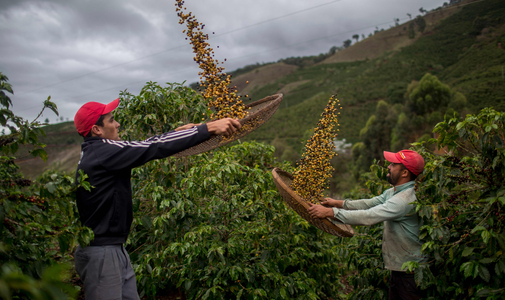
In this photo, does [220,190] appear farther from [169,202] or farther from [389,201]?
[389,201]

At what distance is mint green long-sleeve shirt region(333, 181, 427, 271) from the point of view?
7.55ft

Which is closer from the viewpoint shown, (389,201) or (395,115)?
(389,201)

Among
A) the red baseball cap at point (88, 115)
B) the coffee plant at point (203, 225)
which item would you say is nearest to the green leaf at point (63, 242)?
the red baseball cap at point (88, 115)

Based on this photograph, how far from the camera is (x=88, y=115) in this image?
5.99ft

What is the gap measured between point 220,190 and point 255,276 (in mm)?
999

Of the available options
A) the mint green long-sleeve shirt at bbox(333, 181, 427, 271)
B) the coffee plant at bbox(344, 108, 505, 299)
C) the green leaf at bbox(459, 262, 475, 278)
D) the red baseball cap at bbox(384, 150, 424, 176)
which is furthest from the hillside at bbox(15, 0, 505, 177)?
the green leaf at bbox(459, 262, 475, 278)

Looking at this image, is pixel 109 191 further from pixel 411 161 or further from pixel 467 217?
pixel 467 217

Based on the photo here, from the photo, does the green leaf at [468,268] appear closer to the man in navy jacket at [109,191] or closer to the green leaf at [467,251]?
the green leaf at [467,251]

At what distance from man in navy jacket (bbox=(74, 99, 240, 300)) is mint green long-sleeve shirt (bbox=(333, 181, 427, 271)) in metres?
1.32

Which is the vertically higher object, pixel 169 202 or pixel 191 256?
pixel 169 202

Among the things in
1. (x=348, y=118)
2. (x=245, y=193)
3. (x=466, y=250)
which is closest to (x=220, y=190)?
(x=245, y=193)

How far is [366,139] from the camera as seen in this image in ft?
121

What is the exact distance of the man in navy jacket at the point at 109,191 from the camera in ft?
5.49

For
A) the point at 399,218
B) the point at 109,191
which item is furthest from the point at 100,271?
the point at 399,218
